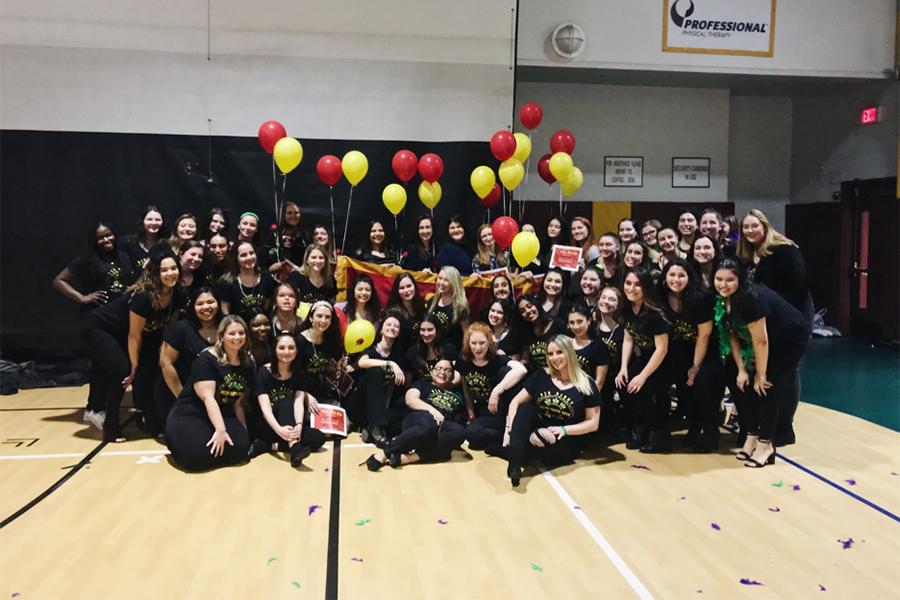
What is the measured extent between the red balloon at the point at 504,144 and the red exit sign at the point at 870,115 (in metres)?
Result: 5.93

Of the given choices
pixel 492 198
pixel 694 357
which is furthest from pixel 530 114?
pixel 694 357

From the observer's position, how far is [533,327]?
5.34 m

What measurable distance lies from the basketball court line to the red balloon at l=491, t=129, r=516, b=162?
3.48m

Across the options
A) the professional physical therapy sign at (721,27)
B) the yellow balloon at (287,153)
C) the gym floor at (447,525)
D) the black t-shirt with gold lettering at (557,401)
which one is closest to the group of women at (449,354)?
the black t-shirt with gold lettering at (557,401)

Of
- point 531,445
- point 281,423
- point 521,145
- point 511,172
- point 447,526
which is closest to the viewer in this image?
point 447,526

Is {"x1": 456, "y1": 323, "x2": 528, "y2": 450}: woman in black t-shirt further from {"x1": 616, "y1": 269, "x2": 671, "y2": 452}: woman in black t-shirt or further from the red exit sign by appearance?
the red exit sign

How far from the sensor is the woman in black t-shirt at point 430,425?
466cm

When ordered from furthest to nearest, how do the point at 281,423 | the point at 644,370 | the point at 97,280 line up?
the point at 97,280
the point at 644,370
the point at 281,423

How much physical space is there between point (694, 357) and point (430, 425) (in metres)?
1.96

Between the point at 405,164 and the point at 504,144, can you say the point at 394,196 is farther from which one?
the point at 504,144

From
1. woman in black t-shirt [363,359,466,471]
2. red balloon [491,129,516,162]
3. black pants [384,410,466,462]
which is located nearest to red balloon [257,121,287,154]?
red balloon [491,129,516,162]

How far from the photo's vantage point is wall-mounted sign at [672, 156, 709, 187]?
10.5 meters

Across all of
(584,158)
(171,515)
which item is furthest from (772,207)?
(171,515)

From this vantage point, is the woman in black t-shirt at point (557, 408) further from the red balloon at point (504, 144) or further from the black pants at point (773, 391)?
the red balloon at point (504, 144)
